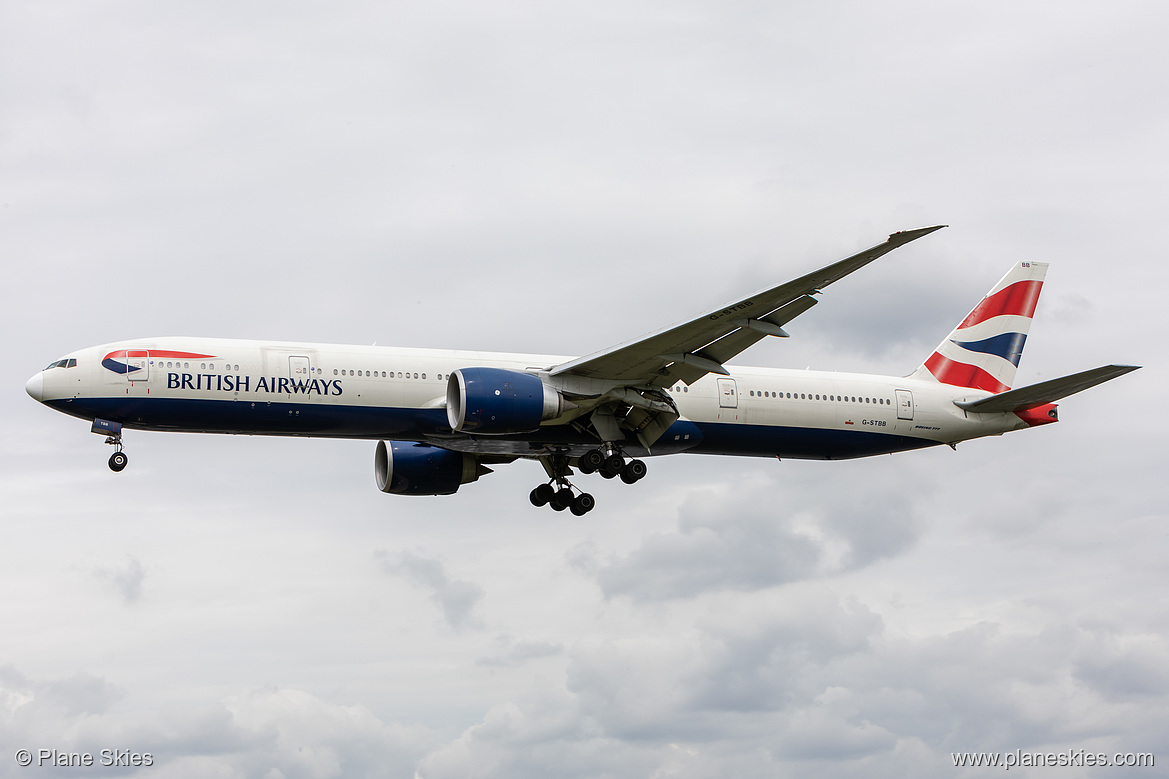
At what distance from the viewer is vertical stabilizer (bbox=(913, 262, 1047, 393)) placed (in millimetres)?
42594

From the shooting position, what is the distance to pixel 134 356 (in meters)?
33.3

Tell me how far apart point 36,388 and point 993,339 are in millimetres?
30625

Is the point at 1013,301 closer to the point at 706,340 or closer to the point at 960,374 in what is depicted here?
the point at 960,374

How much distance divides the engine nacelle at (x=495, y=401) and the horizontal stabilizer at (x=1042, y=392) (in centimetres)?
1482

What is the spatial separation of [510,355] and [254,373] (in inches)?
288

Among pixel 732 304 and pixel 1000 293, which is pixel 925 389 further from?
pixel 732 304

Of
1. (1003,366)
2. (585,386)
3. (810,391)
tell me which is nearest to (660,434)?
(585,386)

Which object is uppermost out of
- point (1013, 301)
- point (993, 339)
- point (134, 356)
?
point (1013, 301)

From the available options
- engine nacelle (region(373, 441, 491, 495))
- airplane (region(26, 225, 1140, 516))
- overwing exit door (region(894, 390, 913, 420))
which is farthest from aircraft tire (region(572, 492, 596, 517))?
overwing exit door (region(894, 390, 913, 420))

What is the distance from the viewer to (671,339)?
32844mm

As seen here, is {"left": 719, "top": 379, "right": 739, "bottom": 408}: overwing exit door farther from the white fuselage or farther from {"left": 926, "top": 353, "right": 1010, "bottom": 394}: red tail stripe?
{"left": 926, "top": 353, "right": 1010, "bottom": 394}: red tail stripe

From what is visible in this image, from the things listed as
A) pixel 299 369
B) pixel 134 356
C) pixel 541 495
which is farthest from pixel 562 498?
pixel 134 356

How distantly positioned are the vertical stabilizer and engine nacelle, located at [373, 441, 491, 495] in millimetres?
15610

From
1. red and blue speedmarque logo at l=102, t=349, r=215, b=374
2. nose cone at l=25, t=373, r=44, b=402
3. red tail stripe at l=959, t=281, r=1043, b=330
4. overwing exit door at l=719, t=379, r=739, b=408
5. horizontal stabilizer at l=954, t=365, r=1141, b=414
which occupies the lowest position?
horizontal stabilizer at l=954, t=365, r=1141, b=414
